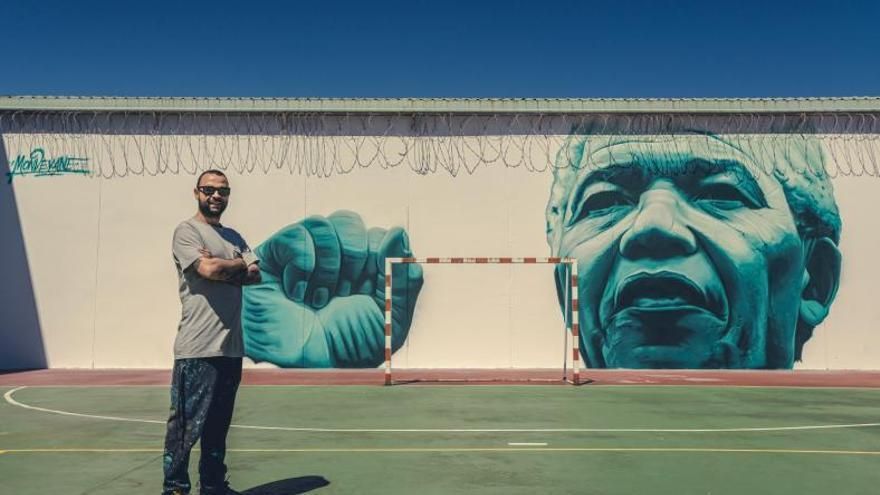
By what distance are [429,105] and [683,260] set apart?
20.5ft

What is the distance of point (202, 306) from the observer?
4750mm

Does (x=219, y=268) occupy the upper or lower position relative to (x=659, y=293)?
upper

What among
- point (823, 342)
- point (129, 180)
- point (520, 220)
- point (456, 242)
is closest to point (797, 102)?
point (823, 342)

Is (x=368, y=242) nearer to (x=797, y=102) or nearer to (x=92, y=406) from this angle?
(x=92, y=406)

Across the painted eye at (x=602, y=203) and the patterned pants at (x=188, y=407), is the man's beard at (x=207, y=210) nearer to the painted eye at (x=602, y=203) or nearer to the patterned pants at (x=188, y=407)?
the patterned pants at (x=188, y=407)

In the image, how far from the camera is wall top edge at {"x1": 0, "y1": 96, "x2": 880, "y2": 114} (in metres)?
17.6

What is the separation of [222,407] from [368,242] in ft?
41.4

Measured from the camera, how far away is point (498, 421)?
9.21 meters

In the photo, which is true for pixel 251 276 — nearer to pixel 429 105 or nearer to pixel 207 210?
pixel 207 210

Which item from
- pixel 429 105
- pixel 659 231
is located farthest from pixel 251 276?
pixel 659 231

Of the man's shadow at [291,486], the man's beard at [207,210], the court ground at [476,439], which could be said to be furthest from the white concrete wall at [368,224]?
the man's beard at [207,210]
